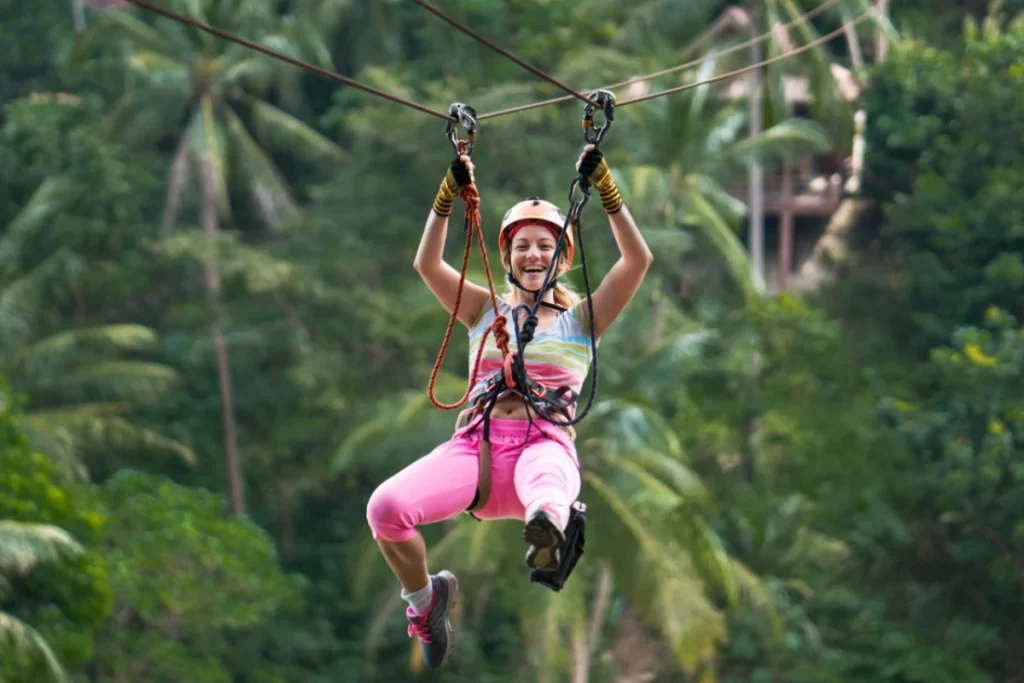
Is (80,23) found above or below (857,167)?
above

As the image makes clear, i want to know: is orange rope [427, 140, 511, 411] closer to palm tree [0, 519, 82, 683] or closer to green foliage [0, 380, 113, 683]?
palm tree [0, 519, 82, 683]

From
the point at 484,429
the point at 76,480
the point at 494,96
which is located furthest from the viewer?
the point at 494,96

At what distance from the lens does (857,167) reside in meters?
23.5

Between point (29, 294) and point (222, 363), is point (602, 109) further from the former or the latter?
point (222, 363)

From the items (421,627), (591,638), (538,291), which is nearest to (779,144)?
(591,638)

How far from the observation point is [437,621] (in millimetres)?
5082

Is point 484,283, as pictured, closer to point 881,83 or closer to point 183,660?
point 183,660

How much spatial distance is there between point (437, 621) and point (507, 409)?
2.11ft

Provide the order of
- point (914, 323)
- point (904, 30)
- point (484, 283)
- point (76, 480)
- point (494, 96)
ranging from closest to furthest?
1. point (484, 283)
2. point (76, 480)
3. point (494, 96)
4. point (914, 323)
5. point (904, 30)

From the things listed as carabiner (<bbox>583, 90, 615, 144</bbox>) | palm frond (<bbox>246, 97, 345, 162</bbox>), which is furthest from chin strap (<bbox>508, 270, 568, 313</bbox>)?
palm frond (<bbox>246, 97, 345, 162</bbox>)

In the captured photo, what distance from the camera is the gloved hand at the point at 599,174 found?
15.9 feet

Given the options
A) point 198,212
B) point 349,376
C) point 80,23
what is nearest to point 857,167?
point 349,376

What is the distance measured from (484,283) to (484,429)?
36.9ft

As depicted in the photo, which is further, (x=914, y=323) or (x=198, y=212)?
(x=198, y=212)
